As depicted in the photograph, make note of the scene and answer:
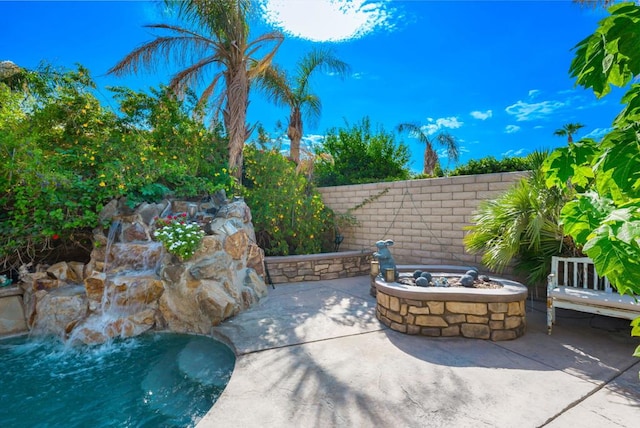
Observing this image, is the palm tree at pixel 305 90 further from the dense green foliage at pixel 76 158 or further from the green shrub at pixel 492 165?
the green shrub at pixel 492 165

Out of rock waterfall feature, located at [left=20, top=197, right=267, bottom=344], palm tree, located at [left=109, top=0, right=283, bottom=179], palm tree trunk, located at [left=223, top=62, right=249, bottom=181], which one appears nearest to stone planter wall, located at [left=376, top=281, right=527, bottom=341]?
rock waterfall feature, located at [left=20, top=197, right=267, bottom=344]

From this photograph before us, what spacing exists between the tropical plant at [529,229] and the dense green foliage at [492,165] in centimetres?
361

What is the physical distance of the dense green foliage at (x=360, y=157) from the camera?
39.6ft

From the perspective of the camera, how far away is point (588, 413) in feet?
7.35

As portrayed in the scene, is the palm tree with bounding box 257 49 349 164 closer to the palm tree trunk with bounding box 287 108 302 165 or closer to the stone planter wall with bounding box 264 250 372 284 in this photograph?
the palm tree trunk with bounding box 287 108 302 165

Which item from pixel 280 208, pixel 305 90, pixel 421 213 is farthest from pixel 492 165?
pixel 305 90

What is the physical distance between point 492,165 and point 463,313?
6365 mm

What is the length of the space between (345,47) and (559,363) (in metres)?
10.6

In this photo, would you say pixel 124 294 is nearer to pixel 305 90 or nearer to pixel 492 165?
pixel 305 90

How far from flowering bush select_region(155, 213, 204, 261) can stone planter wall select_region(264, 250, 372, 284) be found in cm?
208

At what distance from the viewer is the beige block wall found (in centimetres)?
604

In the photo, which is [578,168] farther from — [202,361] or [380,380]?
[202,361]

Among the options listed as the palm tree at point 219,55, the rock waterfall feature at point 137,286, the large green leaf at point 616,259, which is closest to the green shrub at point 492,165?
the palm tree at point 219,55

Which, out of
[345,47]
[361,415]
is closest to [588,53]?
[361,415]
